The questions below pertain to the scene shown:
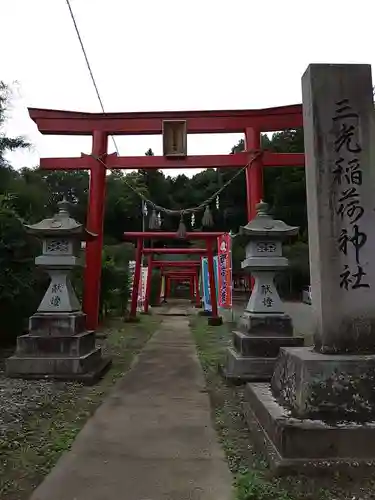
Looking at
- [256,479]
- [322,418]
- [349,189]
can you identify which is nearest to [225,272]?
[349,189]

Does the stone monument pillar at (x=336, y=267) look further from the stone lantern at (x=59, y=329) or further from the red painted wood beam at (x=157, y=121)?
the red painted wood beam at (x=157, y=121)

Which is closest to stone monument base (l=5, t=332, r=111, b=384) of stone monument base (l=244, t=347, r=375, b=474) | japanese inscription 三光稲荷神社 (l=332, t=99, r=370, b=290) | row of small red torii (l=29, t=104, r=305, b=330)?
row of small red torii (l=29, t=104, r=305, b=330)

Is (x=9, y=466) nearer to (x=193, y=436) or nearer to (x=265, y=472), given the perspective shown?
(x=193, y=436)

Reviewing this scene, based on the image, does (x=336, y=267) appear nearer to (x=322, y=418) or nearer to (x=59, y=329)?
Answer: (x=322, y=418)

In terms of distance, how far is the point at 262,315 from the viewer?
676cm

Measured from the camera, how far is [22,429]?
4254 mm

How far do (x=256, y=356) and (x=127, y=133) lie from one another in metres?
5.55

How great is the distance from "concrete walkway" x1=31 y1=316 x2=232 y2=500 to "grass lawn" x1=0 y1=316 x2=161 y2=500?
12 centimetres

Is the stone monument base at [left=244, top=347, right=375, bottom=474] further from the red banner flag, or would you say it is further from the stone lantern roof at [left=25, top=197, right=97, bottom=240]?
the red banner flag

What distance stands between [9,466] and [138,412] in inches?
69.2

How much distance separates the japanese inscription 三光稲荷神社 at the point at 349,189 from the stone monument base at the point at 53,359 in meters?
4.11

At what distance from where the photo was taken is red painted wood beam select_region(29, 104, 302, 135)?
946 centimetres

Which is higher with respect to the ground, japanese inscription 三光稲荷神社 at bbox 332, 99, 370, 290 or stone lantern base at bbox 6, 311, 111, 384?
japanese inscription 三光稲荷神社 at bbox 332, 99, 370, 290

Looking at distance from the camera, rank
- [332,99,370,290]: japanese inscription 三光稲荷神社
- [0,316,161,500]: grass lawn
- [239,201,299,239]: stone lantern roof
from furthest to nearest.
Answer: [239,201,299,239]: stone lantern roof → [332,99,370,290]: japanese inscription 三光稲荷神社 → [0,316,161,500]: grass lawn
